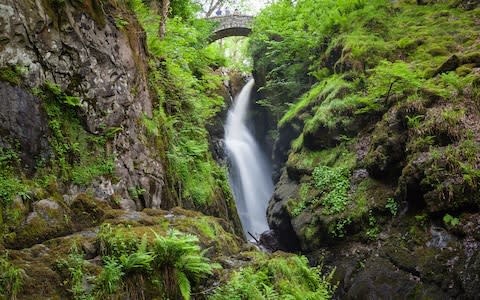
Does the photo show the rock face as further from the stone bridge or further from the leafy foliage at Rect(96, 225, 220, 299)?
the stone bridge

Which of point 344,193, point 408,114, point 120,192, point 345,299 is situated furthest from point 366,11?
point 120,192

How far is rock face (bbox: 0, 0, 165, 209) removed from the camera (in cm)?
491

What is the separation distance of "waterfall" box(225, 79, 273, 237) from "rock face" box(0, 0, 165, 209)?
23.6 feet

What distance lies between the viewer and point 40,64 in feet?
17.7

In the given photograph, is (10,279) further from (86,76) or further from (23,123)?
(86,76)

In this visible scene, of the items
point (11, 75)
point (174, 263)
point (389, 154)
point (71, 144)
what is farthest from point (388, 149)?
point (11, 75)

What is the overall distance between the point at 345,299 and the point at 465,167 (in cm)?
368

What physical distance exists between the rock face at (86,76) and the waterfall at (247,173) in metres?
7.20

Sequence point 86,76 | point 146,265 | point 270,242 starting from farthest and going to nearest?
point 270,242, point 86,76, point 146,265

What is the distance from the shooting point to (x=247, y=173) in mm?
16719

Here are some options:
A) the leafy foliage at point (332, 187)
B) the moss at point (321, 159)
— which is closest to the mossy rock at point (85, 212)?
the leafy foliage at point (332, 187)

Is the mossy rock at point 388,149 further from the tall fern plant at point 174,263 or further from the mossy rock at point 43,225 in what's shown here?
the mossy rock at point 43,225

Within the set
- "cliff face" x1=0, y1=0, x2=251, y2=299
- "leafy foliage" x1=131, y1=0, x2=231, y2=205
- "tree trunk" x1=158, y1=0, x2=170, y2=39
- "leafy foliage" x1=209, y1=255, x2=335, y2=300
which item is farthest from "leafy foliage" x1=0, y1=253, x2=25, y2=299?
"tree trunk" x1=158, y1=0, x2=170, y2=39

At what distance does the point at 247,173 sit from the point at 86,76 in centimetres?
1120
